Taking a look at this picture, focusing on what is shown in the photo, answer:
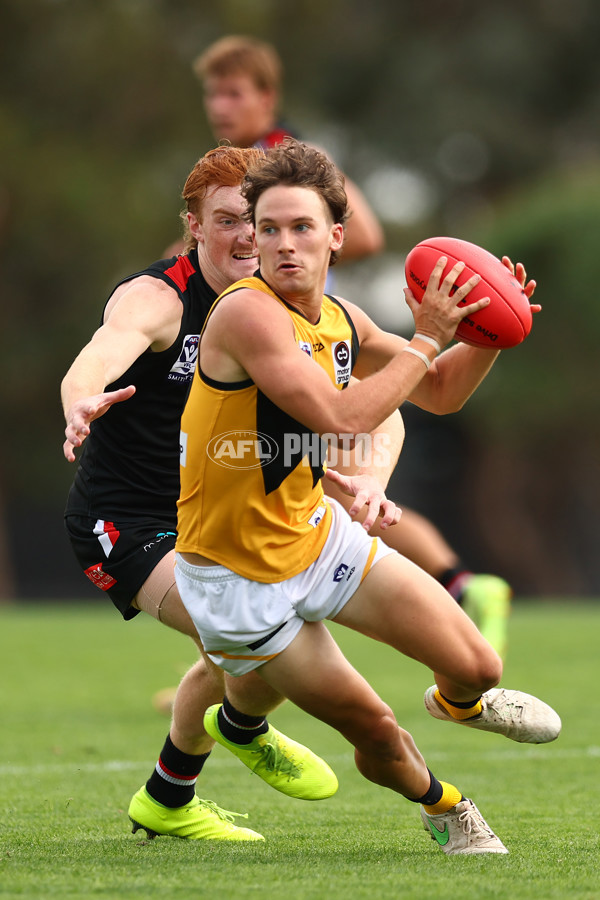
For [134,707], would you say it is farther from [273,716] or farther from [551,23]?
[551,23]

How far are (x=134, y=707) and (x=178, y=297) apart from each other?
178 inches

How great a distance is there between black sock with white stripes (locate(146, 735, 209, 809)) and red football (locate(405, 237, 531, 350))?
5.90 ft

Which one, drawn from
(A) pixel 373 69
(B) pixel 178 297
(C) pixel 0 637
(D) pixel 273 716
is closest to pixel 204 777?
(D) pixel 273 716

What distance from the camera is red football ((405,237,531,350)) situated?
3920mm

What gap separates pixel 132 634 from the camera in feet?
49.0

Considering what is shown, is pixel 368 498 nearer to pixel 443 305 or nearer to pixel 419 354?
pixel 419 354

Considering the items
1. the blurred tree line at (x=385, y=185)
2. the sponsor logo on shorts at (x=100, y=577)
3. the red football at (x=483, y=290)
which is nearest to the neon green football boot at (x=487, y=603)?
the sponsor logo on shorts at (x=100, y=577)

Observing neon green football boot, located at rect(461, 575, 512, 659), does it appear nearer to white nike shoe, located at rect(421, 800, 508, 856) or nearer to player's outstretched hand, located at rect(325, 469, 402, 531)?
white nike shoe, located at rect(421, 800, 508, 856)

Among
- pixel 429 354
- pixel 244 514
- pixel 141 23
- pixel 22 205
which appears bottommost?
pixel 244 514

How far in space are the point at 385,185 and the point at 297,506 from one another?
24706mm

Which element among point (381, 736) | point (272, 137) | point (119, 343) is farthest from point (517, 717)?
point (272, 137)

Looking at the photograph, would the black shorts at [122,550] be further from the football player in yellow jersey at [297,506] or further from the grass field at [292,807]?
the grass field at [292,807]

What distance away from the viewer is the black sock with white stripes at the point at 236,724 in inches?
173

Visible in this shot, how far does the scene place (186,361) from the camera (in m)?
4.62
